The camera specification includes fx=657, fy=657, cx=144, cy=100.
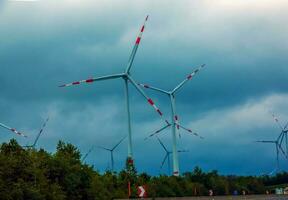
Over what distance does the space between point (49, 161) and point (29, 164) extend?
844 cm

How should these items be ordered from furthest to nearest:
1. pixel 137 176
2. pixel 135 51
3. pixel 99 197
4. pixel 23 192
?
pixel 137 176 → pixel 135 51 → pixel 99 197 → pixel 23 192

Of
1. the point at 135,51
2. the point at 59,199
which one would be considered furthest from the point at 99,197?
the point at 135,51

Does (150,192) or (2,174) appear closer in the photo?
(2,174)

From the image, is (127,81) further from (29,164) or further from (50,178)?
(29,164)

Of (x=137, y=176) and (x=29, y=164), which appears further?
(x=137, y=176)

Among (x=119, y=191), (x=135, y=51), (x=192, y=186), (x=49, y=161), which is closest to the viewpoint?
(x=49, y=161)

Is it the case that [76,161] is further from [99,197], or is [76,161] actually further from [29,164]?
[29,164]

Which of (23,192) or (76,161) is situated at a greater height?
(76,161)

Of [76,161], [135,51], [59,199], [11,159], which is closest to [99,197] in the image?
[76,161]

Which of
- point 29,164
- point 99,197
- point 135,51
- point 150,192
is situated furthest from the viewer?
point 150,192

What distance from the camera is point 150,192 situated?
113750mm

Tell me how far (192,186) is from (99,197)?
57789 millimetres

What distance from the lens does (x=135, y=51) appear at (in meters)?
97.8

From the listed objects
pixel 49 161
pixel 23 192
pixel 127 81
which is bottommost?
pixel 23 192
